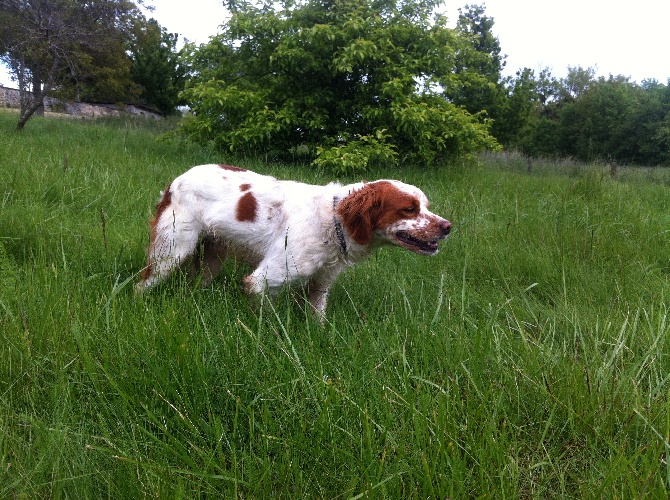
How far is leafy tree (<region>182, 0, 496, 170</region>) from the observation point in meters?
8.40

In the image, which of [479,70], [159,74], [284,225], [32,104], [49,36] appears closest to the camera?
[284,225]

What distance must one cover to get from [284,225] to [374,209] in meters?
0.55

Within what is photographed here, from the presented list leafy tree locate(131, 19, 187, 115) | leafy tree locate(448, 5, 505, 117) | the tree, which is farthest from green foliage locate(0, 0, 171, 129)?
leafy tree locate(131, 19, 187, 115)

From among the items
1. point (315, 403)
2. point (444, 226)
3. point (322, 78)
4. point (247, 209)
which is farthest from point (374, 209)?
point (322, 78)

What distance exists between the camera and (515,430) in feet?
5.05

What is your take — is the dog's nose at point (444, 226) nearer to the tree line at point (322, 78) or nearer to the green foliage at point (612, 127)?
the tree line at point (322, 78)

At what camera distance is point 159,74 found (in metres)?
29.9

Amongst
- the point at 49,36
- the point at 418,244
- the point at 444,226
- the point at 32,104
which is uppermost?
the point at 49,36

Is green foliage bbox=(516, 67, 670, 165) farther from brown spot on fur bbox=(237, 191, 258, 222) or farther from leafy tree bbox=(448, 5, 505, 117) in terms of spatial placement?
brown spot on fur bbox=(237, 191, 258, 222)

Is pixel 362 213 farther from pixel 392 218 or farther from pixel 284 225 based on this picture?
pixel 284 225

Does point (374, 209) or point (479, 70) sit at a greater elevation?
point (479, 70)

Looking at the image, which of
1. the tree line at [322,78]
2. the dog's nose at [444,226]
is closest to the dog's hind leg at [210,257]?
the dog's nose at [444,226]

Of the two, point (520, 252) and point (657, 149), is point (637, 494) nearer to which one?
point (520, 252)

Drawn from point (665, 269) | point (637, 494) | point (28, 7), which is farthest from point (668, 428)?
point (28, 7)
